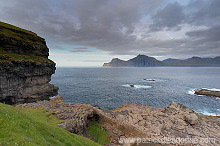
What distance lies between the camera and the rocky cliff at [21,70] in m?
38.3

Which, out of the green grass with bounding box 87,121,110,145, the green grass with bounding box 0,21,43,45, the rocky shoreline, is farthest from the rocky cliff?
the green grass with bounding box 87,121,110,145

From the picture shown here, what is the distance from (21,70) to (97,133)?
3963 centimetres

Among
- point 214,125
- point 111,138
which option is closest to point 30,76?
point 111,138

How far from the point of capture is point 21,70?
43.1 meters

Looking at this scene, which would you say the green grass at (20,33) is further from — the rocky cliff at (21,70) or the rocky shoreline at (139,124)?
the rocky shoreline at (139,124)

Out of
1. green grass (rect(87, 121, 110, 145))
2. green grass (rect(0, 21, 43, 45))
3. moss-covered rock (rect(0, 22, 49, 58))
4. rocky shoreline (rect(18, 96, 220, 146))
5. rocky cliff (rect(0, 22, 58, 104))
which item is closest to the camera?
green grass (rect(87, 121, 110, 145))

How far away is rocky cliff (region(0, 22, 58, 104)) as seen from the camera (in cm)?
3833

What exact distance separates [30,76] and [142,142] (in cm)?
5192

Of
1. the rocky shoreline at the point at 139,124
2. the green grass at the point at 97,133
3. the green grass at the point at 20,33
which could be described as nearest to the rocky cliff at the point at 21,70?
the green grass at the point at 20,33

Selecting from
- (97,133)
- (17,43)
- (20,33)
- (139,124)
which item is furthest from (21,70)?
(139,124)

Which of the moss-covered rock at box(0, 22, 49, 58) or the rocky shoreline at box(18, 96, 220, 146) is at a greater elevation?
the moss-covered rock at box(0, 22, 49, 58)

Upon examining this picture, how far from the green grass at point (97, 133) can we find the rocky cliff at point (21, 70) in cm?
3397

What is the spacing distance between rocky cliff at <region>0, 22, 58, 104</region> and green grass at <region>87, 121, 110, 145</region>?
1337 inches

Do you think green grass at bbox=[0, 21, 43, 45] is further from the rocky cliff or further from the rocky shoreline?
the rocky shoreline
